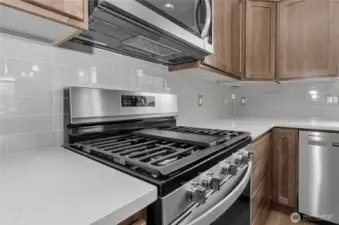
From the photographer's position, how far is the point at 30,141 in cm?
86

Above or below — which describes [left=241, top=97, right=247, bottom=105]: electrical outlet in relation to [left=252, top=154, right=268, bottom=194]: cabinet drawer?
above

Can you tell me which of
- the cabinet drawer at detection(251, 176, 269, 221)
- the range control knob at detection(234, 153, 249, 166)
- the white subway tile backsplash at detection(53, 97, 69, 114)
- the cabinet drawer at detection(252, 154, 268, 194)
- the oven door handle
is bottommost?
the cabinet drawer at detection(251, 176, 269, 221)

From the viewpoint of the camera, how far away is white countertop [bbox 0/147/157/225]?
1.17 ft

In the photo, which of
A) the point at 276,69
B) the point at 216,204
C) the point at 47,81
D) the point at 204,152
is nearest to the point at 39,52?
the point at 47,81

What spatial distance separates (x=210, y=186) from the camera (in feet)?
2.14

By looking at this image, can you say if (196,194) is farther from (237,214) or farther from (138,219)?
(237,214)

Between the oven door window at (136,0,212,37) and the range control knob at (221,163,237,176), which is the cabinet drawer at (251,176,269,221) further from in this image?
the oven door window at (136,0,212,37)

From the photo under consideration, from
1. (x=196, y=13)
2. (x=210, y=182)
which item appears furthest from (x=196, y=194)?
(x=196, y=13)

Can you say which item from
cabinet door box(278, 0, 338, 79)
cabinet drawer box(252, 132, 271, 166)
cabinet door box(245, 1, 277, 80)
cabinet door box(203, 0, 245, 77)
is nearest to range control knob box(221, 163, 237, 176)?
cabinet drawer box(252, 132, 271, 166)

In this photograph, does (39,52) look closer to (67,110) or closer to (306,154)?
(67,110)

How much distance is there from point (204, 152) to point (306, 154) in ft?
4.46

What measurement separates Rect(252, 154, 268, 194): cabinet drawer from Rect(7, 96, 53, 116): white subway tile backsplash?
4.01 feet

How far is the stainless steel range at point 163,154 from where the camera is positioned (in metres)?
0.54

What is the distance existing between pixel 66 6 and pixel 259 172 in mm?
1502
